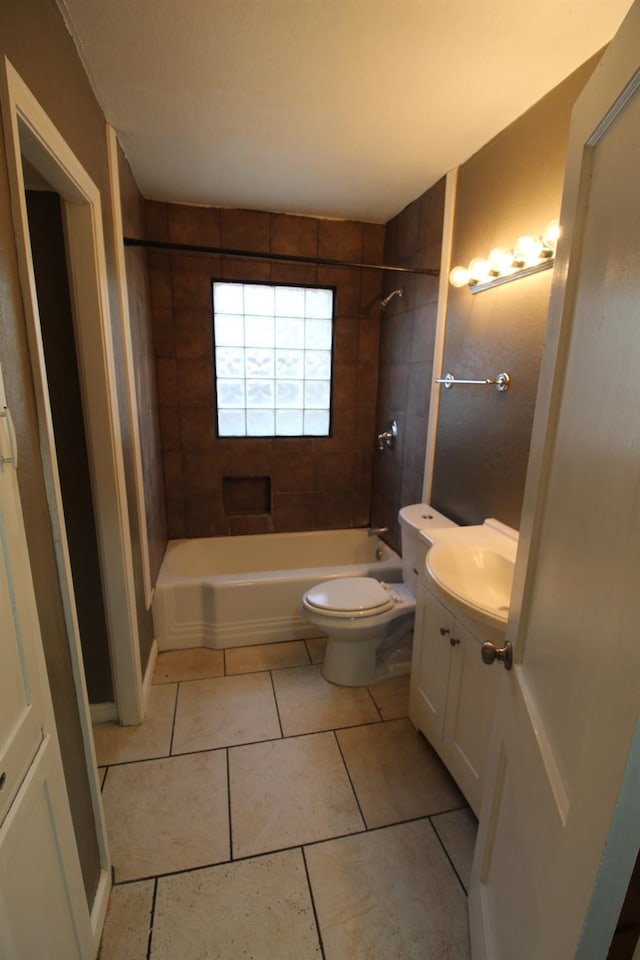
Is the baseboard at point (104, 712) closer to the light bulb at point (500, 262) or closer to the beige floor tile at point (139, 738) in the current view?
the beige floor tile at point (139, 738)

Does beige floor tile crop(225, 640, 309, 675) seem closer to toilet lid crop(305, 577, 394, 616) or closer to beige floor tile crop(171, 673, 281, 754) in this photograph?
beige floor tile crop(171, 673, 281, 754)

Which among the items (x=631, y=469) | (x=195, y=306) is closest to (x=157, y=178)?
(x=195, y=306)

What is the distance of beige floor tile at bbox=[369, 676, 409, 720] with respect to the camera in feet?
6.48

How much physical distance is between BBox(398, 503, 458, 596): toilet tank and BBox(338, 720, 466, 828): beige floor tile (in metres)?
0.63

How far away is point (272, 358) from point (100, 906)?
8.83 ft

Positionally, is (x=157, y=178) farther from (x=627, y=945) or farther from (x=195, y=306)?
(x=627, y=945)

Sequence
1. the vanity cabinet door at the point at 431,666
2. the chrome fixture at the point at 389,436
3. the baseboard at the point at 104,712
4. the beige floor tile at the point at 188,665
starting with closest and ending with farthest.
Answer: the vanity cabinet door at the point at 431,666 → the baseboard at the point at 104,712 → the beige floor tile at the point at 188,665 → the chrome fixture at the point at 389,436

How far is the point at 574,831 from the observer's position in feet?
1.86

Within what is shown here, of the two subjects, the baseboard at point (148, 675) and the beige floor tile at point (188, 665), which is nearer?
the baseboard at point (148, 675)

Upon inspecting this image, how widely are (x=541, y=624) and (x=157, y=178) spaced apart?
8.58 feet

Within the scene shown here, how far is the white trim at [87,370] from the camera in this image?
90cm

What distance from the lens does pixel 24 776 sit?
2.37 ft

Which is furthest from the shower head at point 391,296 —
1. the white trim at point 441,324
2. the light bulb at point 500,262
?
the light bulb at point 500,262

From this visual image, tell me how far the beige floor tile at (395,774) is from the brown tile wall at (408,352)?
3.93 ft
